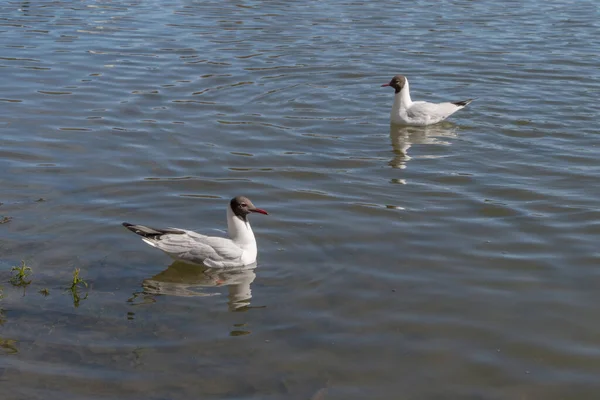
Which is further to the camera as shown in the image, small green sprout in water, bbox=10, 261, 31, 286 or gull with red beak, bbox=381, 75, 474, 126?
gull with red beak, bbox=381, 75, 474, 126

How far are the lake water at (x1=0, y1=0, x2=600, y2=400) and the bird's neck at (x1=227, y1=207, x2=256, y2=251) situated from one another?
291 mm

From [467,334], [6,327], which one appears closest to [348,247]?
[467,334]

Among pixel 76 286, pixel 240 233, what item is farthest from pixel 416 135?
pixel 76 286

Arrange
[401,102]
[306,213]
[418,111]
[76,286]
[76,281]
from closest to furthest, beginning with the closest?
[76,281]
[76,286]
[306,213]
[418,111]
[401,102]

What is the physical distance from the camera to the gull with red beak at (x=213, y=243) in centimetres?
956

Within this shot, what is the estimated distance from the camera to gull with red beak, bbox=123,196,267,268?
9.56 meters

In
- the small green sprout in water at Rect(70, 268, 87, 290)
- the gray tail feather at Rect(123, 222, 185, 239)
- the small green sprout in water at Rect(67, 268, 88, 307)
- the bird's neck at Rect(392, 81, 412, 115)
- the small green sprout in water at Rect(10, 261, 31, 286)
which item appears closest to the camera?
the small green sprout in water at Rect(67, 268, 88, 307)

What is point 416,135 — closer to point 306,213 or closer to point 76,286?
point 306,213

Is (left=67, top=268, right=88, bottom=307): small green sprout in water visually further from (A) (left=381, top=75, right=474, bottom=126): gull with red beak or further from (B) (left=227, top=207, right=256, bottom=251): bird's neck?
(A) (left=381, top=75, right=474, bottom=126): gull with red beak

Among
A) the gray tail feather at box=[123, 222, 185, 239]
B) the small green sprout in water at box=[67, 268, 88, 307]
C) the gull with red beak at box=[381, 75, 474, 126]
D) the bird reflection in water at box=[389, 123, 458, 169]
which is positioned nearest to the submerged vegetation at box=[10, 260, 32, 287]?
the small green sprout in water at box=[67, 268, 88, 307]

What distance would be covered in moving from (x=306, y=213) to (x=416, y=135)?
13.8 ft

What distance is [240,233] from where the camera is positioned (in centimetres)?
976

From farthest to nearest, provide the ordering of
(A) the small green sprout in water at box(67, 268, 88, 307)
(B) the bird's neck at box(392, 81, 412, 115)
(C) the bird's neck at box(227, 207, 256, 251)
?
(B) the bird's neck at box(392, 81, 412, 115), (C) the bird's neck at box(227, 207, 256, 251), (A) the small green sprout in water at box(67, 268, 88, 307)

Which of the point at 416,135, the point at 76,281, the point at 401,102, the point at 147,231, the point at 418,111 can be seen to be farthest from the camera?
the point at 401,102
